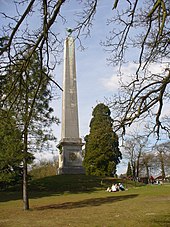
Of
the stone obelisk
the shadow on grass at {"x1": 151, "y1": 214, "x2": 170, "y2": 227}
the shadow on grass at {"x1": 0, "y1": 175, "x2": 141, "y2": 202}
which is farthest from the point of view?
the stone obelisk

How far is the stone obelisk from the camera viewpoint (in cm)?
3606

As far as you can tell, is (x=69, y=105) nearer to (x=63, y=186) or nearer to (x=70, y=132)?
(x=70, y=132)

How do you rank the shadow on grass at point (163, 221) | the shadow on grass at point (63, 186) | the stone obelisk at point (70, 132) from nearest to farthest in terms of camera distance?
the shadow on grass at point (163, 221) → the shadow on grass at point (63, 186) → the stone obelisk at point (70, 132)

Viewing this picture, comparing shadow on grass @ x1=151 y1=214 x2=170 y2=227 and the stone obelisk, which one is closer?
shadow on grass @ x1=151 y1=214 x2=170 y2=227

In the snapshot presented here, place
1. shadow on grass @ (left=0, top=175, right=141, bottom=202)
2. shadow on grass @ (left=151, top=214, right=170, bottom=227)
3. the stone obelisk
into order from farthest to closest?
the stone obelisk
shadow on grass @ (left=0, top=175, right=141, bottom=202)
shadow on grass @ (left=151, top=214, right=170, bottom=227)

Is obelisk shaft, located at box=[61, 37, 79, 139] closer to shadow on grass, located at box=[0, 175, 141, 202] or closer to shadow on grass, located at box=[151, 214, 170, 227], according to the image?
shadow on grass, located at box=[0, 175, 141, 202]

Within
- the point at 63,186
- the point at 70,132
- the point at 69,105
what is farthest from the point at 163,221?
the point at 69,105

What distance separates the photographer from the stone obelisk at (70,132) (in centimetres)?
3606

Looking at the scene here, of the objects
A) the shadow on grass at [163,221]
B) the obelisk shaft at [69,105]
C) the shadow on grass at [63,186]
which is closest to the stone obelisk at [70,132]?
the obelisk shaft at [69,105]

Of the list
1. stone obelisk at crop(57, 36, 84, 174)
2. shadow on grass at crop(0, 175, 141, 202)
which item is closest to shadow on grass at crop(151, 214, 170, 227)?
shadow on grass at crop(0, 175, 141, 202)

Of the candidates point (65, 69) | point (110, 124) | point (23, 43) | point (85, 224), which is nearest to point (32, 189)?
point (65, 69)

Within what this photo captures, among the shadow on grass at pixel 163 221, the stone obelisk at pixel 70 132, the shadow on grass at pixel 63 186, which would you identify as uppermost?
the stone obelisk at pixel 70 132

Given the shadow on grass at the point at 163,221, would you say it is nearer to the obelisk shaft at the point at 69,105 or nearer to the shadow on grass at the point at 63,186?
the shadow on grass at the point at 63,186

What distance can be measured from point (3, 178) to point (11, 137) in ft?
8.90
